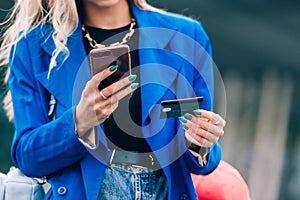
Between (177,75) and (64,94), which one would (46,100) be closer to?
(64,94)

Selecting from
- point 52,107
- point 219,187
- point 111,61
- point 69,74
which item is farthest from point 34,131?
point 219,187

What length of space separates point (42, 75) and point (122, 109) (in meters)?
0.23

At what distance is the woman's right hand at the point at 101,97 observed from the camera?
6.72 ft

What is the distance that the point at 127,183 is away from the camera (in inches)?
85.7

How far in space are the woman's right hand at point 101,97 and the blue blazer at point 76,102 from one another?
0.07m

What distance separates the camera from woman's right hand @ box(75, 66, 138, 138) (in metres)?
2.05

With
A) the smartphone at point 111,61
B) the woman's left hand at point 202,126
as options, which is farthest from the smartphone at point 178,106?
the smartphone at point 111,61

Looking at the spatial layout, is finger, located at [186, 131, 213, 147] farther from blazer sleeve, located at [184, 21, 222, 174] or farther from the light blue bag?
the light blue bag

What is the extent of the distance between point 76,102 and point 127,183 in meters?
0.25

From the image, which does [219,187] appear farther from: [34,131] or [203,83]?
[34,131]

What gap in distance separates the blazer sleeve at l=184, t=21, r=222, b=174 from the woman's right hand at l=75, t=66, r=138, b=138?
262 mm

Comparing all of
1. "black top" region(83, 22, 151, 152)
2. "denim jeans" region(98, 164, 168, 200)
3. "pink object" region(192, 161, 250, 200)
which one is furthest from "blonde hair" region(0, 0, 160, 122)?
"pink object" region(192, 161, 250, 200)

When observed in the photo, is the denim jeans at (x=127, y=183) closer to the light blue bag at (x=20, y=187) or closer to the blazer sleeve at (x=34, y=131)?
the blazer sleeve at (x=34, y=131)

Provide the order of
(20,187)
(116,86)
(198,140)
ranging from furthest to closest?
(20,187)
(198,140)
(116,86)
